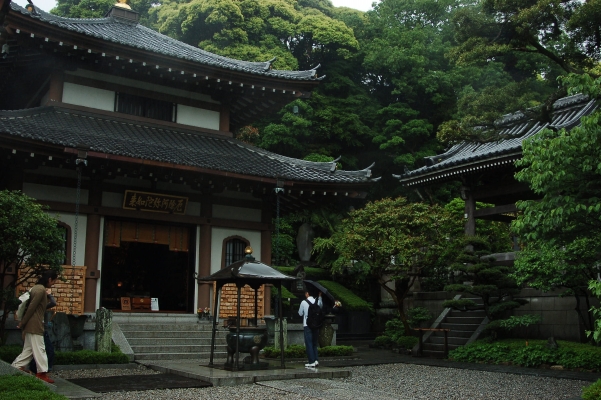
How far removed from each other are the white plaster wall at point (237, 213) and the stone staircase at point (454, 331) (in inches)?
265

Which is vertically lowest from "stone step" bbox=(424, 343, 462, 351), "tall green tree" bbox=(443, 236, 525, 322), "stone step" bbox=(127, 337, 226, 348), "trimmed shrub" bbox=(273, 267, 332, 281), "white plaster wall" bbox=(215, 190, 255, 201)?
"stone step" bbox=(424, 343, 462, 351)

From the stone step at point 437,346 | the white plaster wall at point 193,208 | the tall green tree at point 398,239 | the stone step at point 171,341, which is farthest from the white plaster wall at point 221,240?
the stone step at point 437,346

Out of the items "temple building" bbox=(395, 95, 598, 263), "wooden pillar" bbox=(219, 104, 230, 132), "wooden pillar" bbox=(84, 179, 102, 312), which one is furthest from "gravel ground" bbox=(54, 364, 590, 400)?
"wooden pillar" bbox=(219, 104, 230, 132)

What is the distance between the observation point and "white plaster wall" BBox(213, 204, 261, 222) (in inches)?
713

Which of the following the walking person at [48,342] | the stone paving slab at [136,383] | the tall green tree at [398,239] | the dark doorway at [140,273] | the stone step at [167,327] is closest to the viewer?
the stone paving slab at [136,383]

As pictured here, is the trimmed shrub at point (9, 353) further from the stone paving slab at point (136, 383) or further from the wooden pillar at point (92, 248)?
the wooden pillar at point (92, 248)

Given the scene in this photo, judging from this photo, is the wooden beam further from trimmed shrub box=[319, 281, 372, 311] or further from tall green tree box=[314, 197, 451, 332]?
trimmed shrub box=[319, 281, 372, 311]

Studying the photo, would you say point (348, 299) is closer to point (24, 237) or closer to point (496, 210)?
point (496, 210)

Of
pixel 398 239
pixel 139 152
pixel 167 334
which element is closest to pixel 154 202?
pixel 139 152

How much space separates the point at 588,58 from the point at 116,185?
45.0 feet

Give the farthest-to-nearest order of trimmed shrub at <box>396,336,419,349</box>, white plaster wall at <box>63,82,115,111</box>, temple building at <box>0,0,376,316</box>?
trimmed shrub at <box>396,336,419,349</box> → white plaster wall at <box>63,82,115,111</box> → temple building at <box>0,0,376,316</box>

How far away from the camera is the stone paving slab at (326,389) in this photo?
9.62 meters

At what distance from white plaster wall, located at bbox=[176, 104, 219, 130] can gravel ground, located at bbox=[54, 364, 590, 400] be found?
355 inches

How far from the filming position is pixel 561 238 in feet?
33.0
